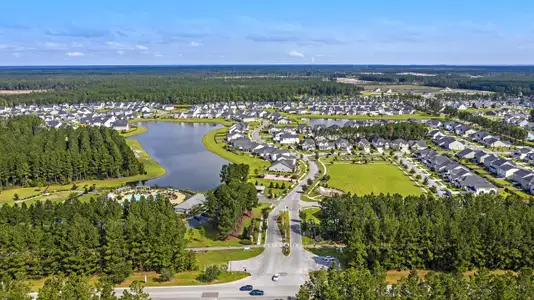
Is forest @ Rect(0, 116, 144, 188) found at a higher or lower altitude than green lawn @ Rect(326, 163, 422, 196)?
higher

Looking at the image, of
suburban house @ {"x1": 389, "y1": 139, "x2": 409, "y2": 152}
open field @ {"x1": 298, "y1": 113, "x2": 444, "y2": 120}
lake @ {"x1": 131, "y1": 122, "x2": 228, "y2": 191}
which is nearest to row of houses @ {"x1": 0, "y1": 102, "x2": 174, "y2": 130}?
lake @ {"x1": 131, "y1": 122, "x2": 228, "y2": 191}

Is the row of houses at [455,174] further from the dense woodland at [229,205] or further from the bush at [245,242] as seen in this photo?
the bush at [245,242]

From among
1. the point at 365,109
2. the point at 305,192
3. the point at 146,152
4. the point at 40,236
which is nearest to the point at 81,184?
the point at 146,152

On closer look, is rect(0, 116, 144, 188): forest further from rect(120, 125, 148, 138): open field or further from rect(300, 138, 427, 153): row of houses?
rect(300, 138, 427, 153): row of houses

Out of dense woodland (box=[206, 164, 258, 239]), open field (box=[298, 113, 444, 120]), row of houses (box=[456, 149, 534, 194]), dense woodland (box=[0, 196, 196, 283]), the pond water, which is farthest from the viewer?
open field (box=[298, 113, 444, 120])

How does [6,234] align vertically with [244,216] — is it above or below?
above

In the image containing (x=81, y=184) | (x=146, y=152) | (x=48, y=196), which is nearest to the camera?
(x=48, y=196)

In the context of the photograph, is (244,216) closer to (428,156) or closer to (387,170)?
(387,170)

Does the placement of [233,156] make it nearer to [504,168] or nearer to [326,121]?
[504,168]
